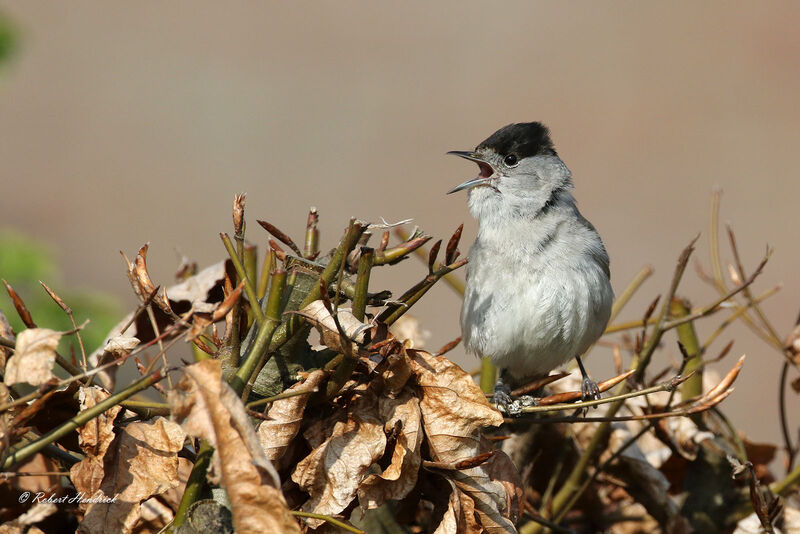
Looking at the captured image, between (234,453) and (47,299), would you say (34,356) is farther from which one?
(47,299)

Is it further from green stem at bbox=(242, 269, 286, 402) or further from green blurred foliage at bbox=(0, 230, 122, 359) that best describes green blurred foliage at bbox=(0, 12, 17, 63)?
green stem at bbox=(242, 269, 286, 402)

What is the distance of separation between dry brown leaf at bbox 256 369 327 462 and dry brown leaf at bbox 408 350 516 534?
21cm

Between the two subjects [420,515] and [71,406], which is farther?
[420,515]

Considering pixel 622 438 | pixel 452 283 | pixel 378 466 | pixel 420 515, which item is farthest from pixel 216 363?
pixel 452 283

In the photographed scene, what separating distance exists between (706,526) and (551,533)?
61 cm

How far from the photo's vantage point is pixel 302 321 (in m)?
1.60

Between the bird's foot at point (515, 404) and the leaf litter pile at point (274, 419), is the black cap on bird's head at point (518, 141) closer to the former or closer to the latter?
the bird's foot at point (515, 404)

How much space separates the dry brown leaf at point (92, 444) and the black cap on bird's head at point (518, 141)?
7.47ft

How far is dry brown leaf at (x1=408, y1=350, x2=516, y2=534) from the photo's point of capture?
5.21 feet

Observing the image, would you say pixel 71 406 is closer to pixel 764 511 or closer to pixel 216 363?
pixel 216 363

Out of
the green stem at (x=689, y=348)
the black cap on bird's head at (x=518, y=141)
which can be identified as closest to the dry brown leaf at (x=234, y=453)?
the green stem at (x=689, y=348)

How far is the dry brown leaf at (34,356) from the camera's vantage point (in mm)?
1298

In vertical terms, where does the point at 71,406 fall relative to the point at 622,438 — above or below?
above

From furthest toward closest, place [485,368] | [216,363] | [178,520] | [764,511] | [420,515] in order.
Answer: [485,368]
[420,515]
[764,511]
[178,520]
[216,363]
